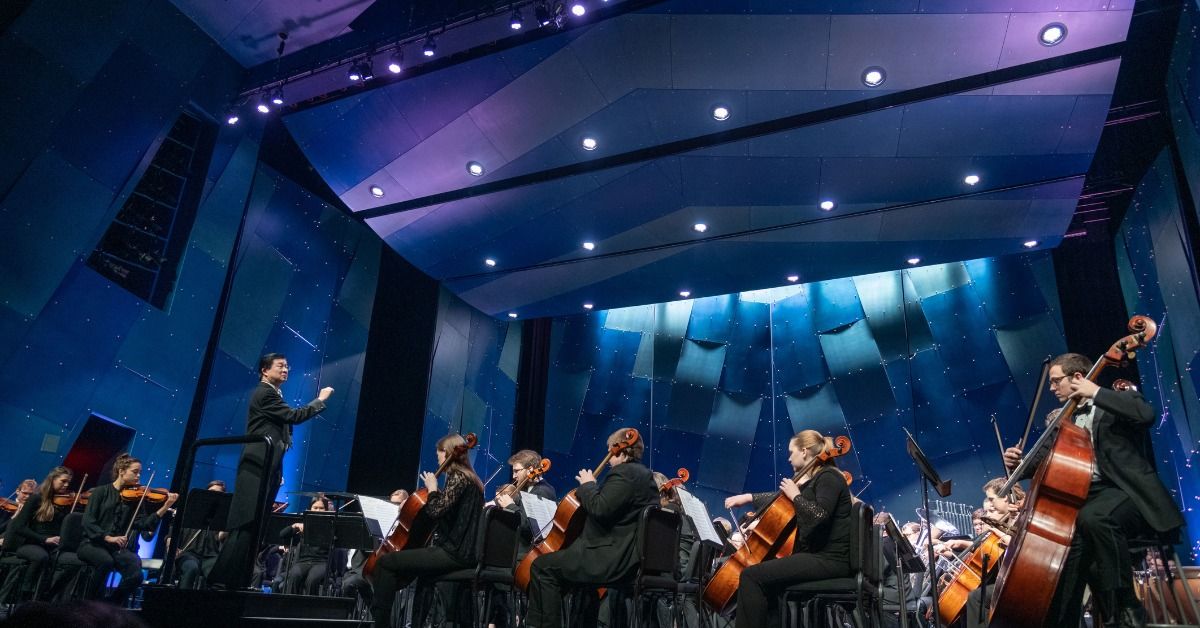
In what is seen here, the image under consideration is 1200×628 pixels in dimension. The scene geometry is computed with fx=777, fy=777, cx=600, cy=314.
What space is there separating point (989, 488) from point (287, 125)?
8.35 m

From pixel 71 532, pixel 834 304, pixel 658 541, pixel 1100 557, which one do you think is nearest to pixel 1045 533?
pixel 1100 557

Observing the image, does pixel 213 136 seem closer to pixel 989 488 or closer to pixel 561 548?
pixel 561 548

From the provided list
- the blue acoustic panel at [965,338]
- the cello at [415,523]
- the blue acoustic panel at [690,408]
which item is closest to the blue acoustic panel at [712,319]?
the blue acoustic panel at [690,408]

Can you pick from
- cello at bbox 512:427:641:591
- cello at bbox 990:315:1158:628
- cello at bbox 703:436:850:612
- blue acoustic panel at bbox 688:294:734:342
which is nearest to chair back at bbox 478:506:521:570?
cello at bbox 512:427:641:591

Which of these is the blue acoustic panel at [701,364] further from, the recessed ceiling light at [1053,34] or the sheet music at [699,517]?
the sheet music at [699,517]

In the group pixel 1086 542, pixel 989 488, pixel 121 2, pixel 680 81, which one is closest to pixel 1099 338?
pixel 989 488

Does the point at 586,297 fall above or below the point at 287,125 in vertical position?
below

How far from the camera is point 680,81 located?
748 centimetres

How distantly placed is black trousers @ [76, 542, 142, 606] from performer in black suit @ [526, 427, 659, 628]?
412 cm

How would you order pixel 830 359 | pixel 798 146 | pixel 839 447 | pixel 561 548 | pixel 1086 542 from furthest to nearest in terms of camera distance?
pixel 830 359
pixel 798 146
pixel 561 548
pixel 839 447
pixel 1086 542

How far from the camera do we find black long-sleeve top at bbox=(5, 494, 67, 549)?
6.50 m

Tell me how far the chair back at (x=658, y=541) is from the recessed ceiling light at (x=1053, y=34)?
5239 millimetres

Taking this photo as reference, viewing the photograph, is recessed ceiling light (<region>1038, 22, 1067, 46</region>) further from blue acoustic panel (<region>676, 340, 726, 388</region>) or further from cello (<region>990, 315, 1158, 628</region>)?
blue acoustic panel (<region>676, 340, 726, 388</region>)

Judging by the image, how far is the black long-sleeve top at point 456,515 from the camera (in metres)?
4.80
